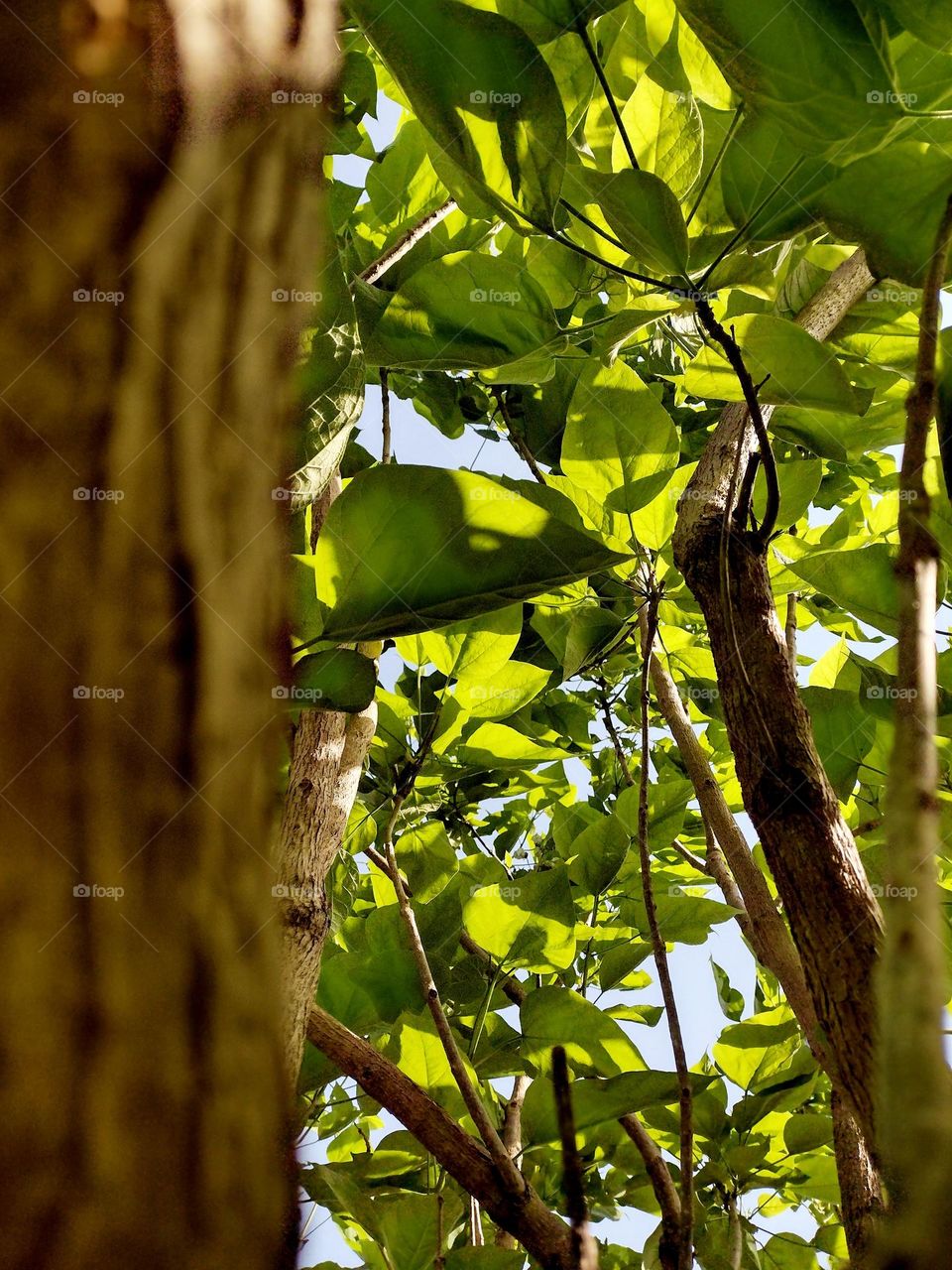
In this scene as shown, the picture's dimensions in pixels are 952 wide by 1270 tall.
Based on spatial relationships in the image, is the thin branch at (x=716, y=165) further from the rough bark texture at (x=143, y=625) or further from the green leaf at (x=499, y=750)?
the green leaf at (x=499, y=750)

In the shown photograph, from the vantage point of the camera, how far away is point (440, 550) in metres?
0.39

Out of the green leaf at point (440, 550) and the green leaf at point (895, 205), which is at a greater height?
the green leaf at point (895, 205)

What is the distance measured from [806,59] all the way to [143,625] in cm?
31

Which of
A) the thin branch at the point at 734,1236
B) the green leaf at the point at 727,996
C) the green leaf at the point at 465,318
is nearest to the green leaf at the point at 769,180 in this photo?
the green leaf at the point at 465,318

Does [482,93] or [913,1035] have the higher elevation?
[482,93]

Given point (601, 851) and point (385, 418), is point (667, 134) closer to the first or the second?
point (385, 418)

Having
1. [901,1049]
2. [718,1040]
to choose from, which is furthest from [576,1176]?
[718,1040]

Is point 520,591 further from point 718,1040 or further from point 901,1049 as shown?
point 718,1040

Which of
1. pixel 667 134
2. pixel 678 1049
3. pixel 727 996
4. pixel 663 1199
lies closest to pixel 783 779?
pixel 678 1049

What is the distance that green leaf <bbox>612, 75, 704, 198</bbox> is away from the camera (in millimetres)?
448

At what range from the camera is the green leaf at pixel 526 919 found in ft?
2.35

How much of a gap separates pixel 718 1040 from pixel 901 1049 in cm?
73

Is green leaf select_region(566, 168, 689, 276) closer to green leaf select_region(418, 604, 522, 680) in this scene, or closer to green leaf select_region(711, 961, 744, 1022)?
green leaf select_region(418, 604, 522, 680)

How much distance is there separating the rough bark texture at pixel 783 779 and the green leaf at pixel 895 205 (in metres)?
0.11
